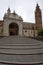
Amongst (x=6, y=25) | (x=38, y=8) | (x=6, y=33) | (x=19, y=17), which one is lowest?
(x=6, y=33)

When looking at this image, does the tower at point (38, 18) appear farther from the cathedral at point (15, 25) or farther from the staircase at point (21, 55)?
the staircase at point (21, 55)

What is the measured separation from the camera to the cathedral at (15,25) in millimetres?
27281

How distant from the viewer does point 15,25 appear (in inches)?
1211

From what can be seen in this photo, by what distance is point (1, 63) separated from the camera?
127 inches

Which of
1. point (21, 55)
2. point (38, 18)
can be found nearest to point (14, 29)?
point (38, 18)

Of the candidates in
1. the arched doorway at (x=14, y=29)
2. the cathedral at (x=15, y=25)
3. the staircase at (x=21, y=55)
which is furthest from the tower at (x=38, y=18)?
the staircase at (x=21, y=55)

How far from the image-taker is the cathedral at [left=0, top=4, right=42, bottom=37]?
89.5ft

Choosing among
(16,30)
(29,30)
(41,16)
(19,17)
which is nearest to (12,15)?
(19,17)

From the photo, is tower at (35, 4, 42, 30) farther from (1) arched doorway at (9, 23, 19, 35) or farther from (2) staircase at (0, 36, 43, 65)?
(2) staircase at (0, 36, 43, 65)

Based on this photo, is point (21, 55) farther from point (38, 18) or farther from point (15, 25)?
point (38, 18)

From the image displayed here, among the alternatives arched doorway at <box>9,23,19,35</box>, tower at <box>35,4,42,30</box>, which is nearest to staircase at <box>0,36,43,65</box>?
arched doorway at <box>9,23,19,35</box>

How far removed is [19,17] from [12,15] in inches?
77.5

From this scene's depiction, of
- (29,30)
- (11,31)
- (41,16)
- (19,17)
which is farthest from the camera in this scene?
(41,16)

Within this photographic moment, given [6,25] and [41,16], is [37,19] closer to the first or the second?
[41,16]
